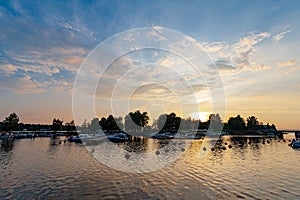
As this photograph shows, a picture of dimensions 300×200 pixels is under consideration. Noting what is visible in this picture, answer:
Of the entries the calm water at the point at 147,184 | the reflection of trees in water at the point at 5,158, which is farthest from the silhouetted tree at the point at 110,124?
the calm water at the point at 147,184

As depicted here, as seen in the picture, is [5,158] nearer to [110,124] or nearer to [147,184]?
[147,184]

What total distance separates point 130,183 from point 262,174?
19130mm

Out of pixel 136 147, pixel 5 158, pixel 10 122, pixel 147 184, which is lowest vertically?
pixel 147 184

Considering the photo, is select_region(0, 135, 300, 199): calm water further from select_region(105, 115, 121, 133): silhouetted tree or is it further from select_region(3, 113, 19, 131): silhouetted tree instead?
select_region(105, 115, 121, 133): silhouetted tree

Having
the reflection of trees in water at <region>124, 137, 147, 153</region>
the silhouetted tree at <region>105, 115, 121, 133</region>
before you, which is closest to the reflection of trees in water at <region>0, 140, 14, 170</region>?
the reflection of trees in water at <region>124, 137, 147, 153</region>

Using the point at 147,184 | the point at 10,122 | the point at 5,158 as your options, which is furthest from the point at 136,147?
the point at 10,122

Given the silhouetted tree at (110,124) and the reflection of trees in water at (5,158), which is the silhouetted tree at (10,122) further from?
the reflection of trees in water at (5,158)

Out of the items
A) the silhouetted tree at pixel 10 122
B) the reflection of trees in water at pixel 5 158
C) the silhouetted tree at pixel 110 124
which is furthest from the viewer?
the silhouetted tree at pixel 110 124

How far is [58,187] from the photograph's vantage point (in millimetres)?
22188

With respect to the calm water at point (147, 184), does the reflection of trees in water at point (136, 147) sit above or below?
above

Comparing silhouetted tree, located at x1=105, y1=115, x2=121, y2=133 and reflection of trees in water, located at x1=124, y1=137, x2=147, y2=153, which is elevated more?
silhouetted tree, located at x1=105, y1=115, x2=121, y2=133

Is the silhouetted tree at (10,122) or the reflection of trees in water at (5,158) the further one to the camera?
the silhouetted tree at (10,122)

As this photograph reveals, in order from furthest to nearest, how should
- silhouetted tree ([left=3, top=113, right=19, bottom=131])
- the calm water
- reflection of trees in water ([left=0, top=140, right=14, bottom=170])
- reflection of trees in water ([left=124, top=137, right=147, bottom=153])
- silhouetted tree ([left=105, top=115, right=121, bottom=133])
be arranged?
silhouetted tree ([left=105, top=115, right=121, bottom=133]) → silhouetted tree ([left=3, top=113, right=19, bottom=131]) → reflection of trees in water ([left=124, top=137, right=147, bottom=153]) → reflection of trees in water ([left=0, top=140, right=14, bottom=170]) → the calm water

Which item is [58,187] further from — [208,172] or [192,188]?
[208,172]
